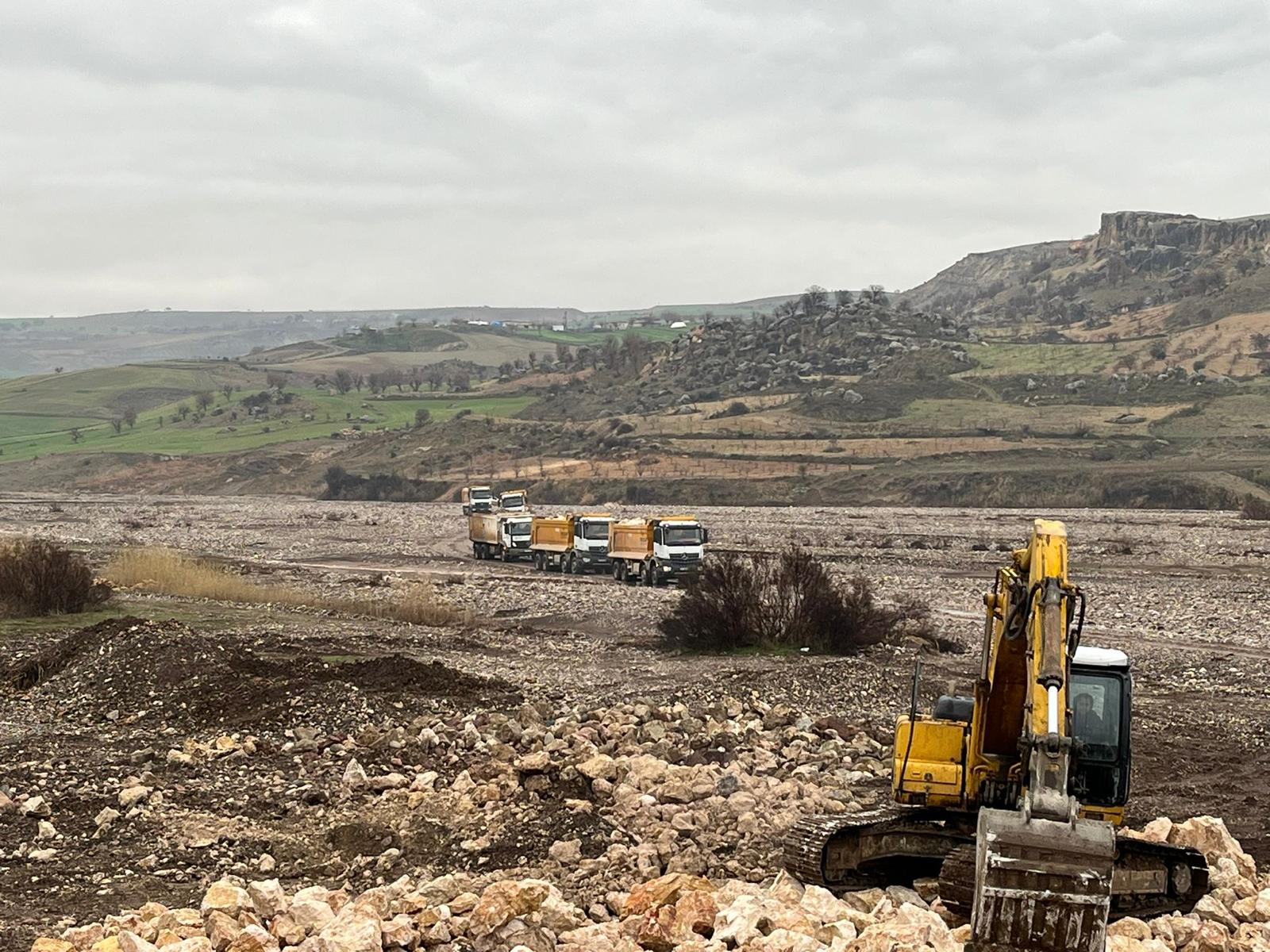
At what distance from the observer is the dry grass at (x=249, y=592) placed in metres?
33.8

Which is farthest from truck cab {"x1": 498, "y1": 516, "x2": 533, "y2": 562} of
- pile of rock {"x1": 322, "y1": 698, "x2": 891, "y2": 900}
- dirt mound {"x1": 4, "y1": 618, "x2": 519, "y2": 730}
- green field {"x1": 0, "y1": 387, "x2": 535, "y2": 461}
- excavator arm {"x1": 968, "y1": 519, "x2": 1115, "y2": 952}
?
green field {"x1": 0, "y1": 387, "x2": 535, "y2": 461}

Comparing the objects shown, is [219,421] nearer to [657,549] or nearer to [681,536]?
[657,549]

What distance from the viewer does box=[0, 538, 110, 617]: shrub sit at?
31.0 m

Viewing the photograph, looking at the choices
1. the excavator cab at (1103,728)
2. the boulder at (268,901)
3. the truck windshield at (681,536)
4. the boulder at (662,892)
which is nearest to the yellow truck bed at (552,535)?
the truck windshield at (681,536)

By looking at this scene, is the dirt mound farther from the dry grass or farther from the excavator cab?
the excavator cab

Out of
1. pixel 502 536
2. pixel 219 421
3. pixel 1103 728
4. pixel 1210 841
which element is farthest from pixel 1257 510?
pixel 219 421

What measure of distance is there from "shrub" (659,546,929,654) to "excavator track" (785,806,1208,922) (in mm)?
15030

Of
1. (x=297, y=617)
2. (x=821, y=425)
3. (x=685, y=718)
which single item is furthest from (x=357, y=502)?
(x=685, y=718)

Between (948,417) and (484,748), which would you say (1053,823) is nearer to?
(484,748)

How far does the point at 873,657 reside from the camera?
26.8 metres

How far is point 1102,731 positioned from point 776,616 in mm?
16233

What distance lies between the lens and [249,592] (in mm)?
37750

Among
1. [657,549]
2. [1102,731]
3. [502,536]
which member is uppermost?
[1102,731]

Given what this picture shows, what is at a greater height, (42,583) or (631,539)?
(42,583)
